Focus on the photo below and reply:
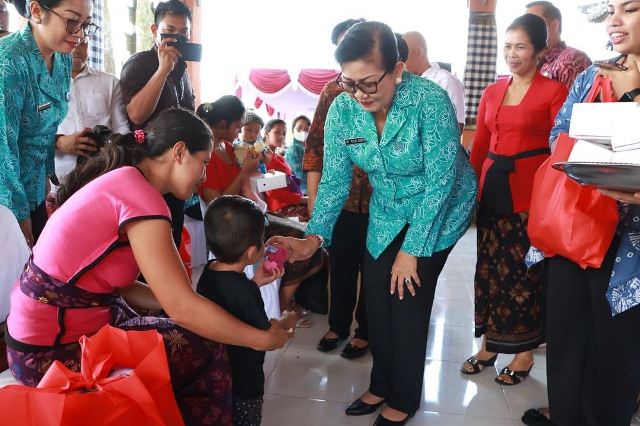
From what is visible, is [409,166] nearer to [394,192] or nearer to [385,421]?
[394,192]

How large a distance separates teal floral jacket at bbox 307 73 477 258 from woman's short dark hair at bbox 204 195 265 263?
1.13 feet

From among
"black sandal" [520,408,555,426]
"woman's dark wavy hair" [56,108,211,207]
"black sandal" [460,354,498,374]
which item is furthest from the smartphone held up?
"black sandal" [520,408,555,426]

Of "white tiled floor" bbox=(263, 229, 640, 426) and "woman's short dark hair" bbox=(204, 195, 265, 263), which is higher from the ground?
"woman's short dark hair" bbox=(204, 195, 265, 263)

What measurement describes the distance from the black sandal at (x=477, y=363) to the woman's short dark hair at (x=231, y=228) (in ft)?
3.83

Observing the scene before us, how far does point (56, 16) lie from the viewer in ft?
5.17

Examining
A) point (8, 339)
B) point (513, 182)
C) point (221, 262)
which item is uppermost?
Answer: point (513, 182)

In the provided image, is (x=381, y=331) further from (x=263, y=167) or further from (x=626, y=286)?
(x=263, y=167)

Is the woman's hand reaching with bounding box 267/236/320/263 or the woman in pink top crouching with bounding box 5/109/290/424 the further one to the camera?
the woman's hand reaching with bounding box 267/236/320/263

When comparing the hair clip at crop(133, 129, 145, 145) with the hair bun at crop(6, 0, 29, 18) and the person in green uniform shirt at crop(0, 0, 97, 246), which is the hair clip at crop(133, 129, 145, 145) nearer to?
the person in green uniform shirt at crop(0, 0, 97, 246)

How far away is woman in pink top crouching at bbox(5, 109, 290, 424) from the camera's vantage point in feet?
3.84

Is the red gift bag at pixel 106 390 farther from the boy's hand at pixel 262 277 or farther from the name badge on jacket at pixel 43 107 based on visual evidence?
the name badge on jacket at pixel 43 107

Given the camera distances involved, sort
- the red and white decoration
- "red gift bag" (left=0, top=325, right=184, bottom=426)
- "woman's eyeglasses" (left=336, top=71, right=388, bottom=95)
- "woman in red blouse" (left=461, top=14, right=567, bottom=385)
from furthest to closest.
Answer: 1. the red and white decoration
2. "woman in red blouse" (left=461, top=14, right=567, bottom=385)
3. "woman's eyeglasses" (left=336, top=71, right=388, bottom=95)
4. "red gift bag" (left=0, top=325, right=184, bottom=426)

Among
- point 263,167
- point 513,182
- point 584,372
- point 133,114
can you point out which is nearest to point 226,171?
point 263,167

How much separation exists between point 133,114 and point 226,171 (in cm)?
63
